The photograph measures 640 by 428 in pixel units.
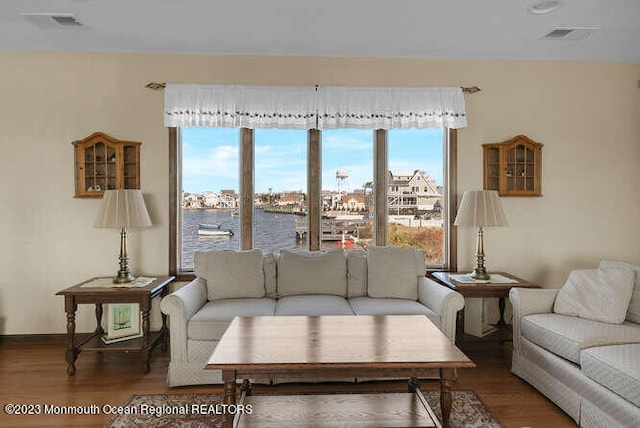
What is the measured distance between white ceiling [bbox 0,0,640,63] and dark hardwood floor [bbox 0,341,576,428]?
107 inches

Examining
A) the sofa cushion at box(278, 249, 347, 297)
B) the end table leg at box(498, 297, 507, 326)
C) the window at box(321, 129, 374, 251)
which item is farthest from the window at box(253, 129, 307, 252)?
the end table leg at box(498, 297, 507, 326)

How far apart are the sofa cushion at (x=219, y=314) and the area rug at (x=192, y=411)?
0.41 m

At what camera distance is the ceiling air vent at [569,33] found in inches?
126

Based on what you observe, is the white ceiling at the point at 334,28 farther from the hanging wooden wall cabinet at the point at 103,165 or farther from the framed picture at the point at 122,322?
the framed picture at the point at 122,322

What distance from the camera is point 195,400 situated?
8.69ft

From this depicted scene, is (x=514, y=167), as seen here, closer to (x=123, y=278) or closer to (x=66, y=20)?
(x=123, y=278)

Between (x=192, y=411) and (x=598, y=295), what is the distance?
9.28 ft

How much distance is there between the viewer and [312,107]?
3.77 meters

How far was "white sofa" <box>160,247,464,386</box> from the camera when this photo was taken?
9.77ft

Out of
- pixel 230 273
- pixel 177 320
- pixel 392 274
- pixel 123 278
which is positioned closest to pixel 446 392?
pixel 392 274

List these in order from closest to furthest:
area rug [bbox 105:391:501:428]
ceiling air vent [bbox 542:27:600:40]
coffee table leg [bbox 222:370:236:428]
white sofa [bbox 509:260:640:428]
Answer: coffee table leg [bbox 222:370:236:428], white sofa [bbox 509:260:640:428], area rug [bbox 105:391:501:428], ceiling air vent [bbox 542:27:600:40]

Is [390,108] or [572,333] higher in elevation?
[390,108]

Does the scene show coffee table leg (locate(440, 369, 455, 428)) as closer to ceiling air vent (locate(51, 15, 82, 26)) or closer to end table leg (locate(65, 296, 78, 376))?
end table leg (locate(65, 296, 78, 376))

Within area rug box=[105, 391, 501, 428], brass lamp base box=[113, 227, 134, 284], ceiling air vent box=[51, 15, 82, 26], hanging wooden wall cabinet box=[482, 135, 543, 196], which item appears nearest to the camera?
area rug box=[105, 391, 501, 428]
